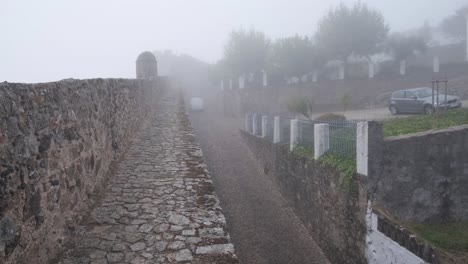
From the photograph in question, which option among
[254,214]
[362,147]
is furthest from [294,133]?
[362,147]

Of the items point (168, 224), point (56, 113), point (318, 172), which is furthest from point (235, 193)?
point (56, 113)

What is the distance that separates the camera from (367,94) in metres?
26.3

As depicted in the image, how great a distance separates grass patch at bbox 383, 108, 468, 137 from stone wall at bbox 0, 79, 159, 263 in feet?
21.2

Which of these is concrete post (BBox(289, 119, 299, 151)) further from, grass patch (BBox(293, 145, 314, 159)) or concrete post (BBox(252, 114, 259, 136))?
concrete post (BBox(252, 114, 259, 136))

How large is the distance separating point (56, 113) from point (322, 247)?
6.45 m

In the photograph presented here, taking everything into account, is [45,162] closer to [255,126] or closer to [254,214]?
[254,214]

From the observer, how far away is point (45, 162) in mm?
4086

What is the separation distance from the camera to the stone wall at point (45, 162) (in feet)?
11.0

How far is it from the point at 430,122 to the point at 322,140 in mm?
3408

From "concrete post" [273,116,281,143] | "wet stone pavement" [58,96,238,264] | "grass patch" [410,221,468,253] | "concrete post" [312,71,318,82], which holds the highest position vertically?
"concrete post" [312,71,318,82]

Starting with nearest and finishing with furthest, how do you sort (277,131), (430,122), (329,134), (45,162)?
(45,162), (329,134), (430,122), (277,131)

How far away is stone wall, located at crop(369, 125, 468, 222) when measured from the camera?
23.0 ft

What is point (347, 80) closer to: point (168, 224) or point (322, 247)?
point (322, 247)

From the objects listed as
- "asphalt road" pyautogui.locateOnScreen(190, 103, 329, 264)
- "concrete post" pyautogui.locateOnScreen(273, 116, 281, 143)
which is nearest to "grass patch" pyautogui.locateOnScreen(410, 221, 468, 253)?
"asphalt road" pyautogui.locateOnScreen(190, 103, 329, 264)
